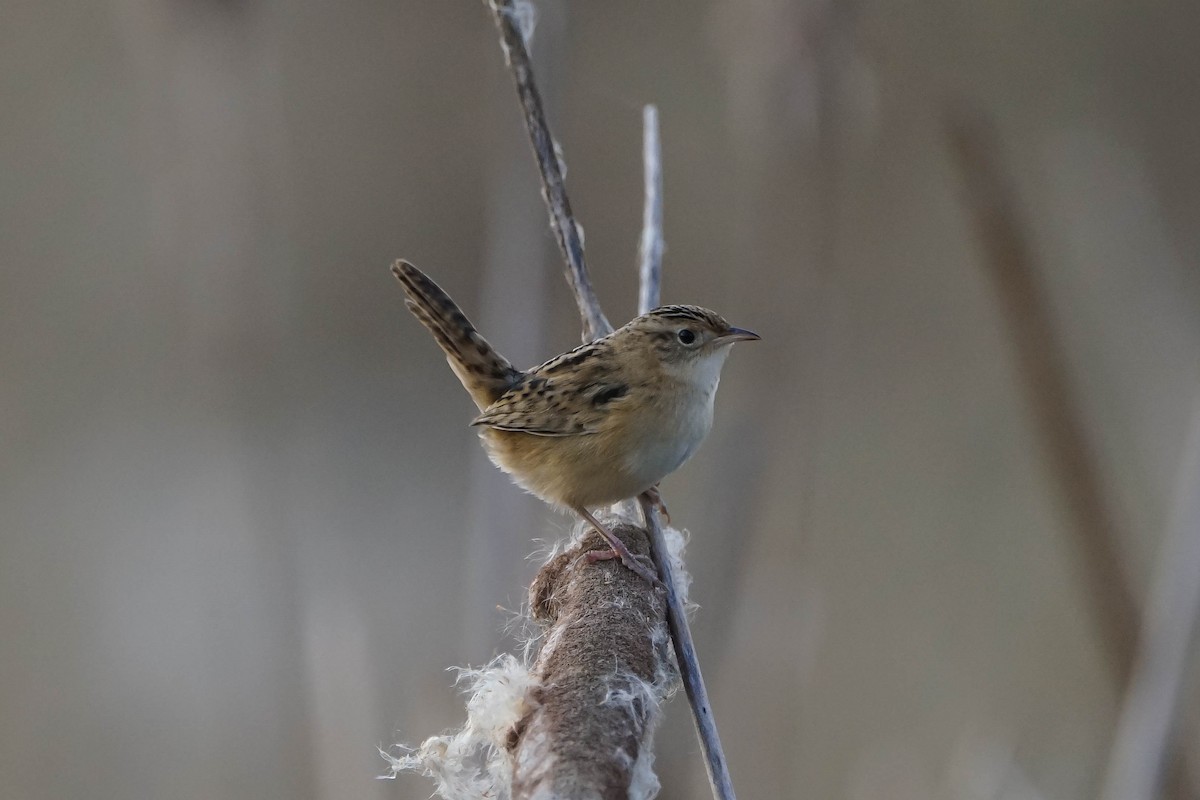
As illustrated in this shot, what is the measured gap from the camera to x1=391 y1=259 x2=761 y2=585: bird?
229cm

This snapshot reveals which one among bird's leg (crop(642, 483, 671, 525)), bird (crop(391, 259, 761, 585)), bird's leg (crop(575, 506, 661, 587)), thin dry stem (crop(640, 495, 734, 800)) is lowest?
thin dry stem (crop(640, 495, 734, 800))

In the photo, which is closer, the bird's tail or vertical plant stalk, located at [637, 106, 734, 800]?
vertical plant stalk, located at [637, 106, 734, 800]

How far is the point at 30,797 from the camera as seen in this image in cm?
465

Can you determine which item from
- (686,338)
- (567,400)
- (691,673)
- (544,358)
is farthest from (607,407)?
(691,673)

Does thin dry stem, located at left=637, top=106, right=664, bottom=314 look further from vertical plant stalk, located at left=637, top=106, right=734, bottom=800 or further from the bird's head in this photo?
the bird's head

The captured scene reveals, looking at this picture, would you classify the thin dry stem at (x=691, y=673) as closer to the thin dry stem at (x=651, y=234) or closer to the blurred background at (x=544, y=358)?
the blurred background at (x=544, y=358)

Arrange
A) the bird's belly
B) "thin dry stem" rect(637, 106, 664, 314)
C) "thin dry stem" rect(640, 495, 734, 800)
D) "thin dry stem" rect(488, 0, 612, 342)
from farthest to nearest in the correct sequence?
the bird's belly, "thin dry stem" rect(637, 106, 664, 314), "thin dry stem" rect(488, 0, 612, 342), "thin dry stem" rect(640, 495, 734, 800)

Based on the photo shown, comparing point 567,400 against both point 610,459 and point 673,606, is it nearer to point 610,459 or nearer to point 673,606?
point 610,459

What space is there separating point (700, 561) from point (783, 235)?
838 mm

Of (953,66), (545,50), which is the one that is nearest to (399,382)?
(953,66)

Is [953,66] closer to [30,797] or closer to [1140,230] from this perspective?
[1140,230]

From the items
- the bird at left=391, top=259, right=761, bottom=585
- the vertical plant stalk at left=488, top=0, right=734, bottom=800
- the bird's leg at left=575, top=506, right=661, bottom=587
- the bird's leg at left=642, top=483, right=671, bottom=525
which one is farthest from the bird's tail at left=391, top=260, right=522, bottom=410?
the bird's leg at left=575, top=506, right=661, bottom=587

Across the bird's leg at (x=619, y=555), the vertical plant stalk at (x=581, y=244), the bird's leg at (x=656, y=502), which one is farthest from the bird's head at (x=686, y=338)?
the bird's leg at (x=619, y=555)

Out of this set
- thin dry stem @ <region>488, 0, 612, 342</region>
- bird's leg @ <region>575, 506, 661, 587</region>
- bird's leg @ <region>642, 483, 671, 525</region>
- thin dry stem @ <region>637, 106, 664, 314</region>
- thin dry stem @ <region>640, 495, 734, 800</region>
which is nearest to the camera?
thin dry stem @ <region>640, 495, 734, 800</region>
